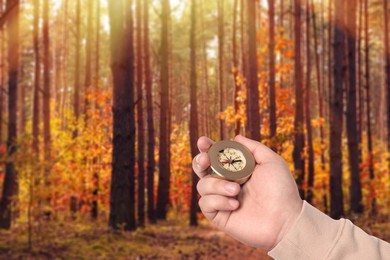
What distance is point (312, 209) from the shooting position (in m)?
1.70

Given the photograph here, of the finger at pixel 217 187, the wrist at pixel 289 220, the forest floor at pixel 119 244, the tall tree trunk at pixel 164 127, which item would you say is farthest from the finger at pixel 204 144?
the tall tree trunk at pixel 164 127

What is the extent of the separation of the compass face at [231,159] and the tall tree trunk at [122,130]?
9985 millimetres

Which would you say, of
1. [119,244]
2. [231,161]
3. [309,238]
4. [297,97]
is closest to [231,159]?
[231,161]

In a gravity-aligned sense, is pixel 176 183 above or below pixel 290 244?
below

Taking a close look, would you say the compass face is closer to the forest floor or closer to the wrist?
the wrist

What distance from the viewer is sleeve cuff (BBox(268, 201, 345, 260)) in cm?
157

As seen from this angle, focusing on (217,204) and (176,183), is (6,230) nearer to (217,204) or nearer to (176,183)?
(176,183)

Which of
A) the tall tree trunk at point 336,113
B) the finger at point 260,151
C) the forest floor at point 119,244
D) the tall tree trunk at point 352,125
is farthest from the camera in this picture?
the tall tree trunk at point 352,125

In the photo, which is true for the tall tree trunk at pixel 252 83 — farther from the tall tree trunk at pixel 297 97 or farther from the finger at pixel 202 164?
the finger at pixel 202 164

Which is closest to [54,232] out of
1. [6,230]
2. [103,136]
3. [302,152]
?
[6,230]

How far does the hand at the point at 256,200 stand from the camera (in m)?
1.78

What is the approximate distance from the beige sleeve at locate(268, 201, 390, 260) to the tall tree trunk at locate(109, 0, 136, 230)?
10312 millimetres

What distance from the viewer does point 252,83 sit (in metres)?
12.4

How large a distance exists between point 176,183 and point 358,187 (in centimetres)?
634
